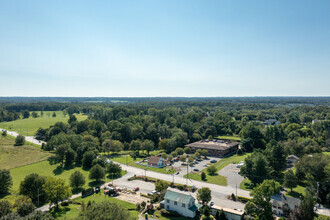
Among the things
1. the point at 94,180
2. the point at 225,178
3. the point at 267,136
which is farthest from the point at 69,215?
the point at 267,136

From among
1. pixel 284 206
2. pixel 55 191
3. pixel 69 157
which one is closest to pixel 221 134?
pixel 69 157

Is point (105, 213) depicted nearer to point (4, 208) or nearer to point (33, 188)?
point (4, 208)

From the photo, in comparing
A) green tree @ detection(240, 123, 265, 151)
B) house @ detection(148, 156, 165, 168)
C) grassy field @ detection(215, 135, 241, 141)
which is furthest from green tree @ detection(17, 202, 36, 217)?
grassy field @ detection(215, 135, 241, 141)

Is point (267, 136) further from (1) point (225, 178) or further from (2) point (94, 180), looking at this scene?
(2) point (94, 180)

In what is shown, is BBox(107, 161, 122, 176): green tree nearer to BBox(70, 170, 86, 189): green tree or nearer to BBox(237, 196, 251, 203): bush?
BBox(70, 170, 86, 189): green tree

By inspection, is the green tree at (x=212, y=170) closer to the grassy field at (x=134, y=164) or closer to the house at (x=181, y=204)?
the grassy field at (x=134, y=164)

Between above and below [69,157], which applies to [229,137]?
below
